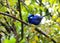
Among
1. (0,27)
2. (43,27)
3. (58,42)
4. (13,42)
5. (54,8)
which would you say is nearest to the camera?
(13,42)

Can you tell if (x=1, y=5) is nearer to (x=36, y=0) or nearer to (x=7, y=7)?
(x=7, y=7)

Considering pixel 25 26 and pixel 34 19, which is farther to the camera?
pixel 34 19

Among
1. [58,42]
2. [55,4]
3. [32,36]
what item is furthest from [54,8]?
[58,42]

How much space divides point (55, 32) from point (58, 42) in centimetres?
59

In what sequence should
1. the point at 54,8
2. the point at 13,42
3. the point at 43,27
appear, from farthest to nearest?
the point at 54,8, the point at 43,27, the point at 13,42

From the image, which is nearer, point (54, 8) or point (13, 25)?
point (13, 25)

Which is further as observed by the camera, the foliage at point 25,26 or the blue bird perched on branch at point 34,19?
the blue bird perched on branch at point 34,19

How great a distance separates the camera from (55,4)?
1960mm

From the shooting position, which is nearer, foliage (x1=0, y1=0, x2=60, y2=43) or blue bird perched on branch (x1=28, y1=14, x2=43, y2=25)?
foliage (x1=0, y1=0, x2=60, y2=43)

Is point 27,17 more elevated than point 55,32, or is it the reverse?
point 27,17

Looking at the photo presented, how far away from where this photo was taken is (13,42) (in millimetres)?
1059

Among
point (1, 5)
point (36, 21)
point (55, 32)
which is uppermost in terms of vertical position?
point (1, 5)

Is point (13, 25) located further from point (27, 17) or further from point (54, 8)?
point (54, 8)

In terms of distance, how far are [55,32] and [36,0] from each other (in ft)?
1.20
